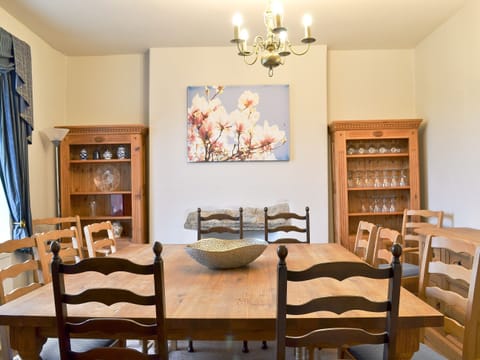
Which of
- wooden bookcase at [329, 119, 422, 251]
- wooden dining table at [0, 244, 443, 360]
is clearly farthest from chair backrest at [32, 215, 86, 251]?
wooden bookcase at [329, 119, 422, 251]

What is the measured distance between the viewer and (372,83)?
4434mm

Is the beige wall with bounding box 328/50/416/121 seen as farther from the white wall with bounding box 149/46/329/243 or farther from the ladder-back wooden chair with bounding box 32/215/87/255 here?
the ladder-back wooden chair with bounding box 32/215/87/255

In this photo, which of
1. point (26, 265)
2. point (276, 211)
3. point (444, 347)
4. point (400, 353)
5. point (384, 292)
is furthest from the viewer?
point (276, 211)

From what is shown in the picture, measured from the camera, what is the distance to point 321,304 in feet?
3.95

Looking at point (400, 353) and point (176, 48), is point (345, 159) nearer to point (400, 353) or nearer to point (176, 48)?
point (176, 48)

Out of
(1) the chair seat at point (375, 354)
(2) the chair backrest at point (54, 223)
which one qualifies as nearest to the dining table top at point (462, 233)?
(1) the chair seat at point (375, 354)

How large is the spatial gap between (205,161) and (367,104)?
6.76ft

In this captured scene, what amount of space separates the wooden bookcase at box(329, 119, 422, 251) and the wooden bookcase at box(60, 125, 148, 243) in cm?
219

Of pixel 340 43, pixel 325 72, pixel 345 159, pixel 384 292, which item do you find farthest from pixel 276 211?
pixel 384 292

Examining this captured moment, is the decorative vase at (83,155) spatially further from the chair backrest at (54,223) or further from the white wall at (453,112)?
the white wall at (453,112)

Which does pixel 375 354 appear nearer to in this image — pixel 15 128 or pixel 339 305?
pixel 339 305

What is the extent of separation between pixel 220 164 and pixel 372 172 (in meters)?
1.79

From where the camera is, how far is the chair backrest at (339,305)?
117cm

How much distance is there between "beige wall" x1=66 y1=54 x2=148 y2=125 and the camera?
450cm
